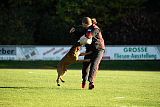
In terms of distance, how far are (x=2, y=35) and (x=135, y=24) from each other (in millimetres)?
14444

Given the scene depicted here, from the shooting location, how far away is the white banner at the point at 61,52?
93.0 ft

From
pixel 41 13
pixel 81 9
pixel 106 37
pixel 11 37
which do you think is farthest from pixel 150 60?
pixel 41 13

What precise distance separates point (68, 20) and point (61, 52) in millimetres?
11679

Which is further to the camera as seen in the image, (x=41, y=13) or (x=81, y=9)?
(x=41, y=13)

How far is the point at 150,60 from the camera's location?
93.7ft

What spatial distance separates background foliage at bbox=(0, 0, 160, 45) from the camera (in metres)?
37.0

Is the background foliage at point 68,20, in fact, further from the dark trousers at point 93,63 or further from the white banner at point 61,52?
the dark trousers at point 93,63

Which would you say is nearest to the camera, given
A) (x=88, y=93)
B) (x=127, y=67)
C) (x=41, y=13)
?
(x=88, y=93)

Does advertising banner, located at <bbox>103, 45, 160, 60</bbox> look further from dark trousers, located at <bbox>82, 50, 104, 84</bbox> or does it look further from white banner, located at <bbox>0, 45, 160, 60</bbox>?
dark trousers, located at <bbox>82, 50, 104, 84</bbox>

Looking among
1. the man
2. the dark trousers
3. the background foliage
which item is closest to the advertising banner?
the background foliage

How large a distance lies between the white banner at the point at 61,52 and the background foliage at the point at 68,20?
7.00m

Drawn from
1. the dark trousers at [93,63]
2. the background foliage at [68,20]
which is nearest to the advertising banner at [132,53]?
the background foliage at [68,20]

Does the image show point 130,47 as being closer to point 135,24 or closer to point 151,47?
point 151,47

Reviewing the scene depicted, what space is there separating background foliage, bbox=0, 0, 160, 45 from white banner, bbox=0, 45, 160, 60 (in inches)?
276
